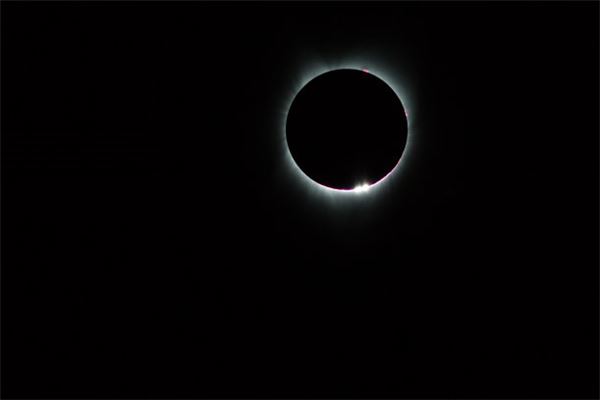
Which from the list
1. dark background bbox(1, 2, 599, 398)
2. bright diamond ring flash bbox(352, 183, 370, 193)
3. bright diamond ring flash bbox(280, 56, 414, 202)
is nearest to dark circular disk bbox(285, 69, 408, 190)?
bright diamond ring flash bbox(352, 183, 370, 193)

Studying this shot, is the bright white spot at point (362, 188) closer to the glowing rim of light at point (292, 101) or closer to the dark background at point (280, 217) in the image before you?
the glowing rim of light at point (292, 101)

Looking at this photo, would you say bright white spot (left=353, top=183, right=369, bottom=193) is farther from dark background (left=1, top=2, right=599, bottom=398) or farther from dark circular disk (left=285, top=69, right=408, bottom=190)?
dark background (left=1, top=2, right=599, bottom=398)

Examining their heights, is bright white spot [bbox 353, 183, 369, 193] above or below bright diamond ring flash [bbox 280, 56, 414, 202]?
below

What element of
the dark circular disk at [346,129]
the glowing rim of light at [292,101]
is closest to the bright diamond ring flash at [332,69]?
the glowing rim of light at [292,101]

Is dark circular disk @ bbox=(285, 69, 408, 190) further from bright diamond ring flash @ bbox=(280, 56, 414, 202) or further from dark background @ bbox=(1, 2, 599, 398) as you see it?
dark background @ bbox=(1, 2, 599, 398)

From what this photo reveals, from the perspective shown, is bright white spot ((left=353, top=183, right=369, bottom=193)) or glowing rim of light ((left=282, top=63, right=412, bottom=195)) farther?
glowing rim of light ((left=282, top=63, right=412, bottom=195))

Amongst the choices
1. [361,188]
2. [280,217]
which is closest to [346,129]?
[361,188]

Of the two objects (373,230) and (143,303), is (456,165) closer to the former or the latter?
(373,230)
